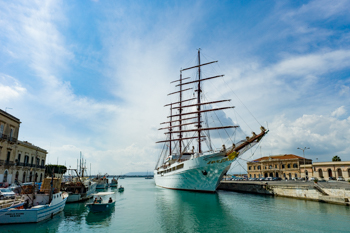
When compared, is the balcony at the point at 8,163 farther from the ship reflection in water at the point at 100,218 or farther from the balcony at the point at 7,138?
the ship reflection in water at the point at 100,218

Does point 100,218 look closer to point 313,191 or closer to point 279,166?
point 313,191

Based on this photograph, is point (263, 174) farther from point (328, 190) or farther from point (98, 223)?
point (98, 223)

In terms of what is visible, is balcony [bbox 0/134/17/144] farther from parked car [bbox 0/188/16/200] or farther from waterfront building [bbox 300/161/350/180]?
waterfront building [bbox 300/161/350/180]

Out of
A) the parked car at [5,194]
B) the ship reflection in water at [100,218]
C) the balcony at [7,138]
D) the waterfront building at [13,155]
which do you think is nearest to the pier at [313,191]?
the ship reflection in water at [100,218]

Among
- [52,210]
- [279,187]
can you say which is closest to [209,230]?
[52,210]

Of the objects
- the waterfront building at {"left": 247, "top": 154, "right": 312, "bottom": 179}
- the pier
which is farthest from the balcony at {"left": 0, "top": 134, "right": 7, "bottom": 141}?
the waterfront building at {"left": 247, "top": 154, "right": 312, "bottom": 179}

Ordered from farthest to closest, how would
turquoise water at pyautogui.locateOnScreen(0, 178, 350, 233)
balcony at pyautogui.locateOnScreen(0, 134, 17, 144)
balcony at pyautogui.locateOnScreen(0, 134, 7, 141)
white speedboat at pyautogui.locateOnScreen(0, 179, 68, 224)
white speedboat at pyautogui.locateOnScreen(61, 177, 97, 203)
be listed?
balcony at pyautogui.locateOnScreen(0, 134, 17, 144)
balcony at pyautogui.locateOnScreen(0, 134, 7, 141)
white speedboat at pyautogui.locateOnScreen(61, 177, 97, 203)
white speedboat at pyautogui.locateOnScreen(0, 179, 68, 224)
turquoise water at pyautogui.locateOnScreen(0, 178, 350, 233)

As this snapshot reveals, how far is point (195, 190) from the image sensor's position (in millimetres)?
47188

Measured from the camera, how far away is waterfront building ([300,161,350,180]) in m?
64.5

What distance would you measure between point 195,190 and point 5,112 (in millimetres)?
40515

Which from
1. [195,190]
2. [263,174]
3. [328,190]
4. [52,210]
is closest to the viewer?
[52,210]

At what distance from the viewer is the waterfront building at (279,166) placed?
257 ft

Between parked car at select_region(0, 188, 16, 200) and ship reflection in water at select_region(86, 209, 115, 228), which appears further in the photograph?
parked car at select_region(0, 188, 16, 200)

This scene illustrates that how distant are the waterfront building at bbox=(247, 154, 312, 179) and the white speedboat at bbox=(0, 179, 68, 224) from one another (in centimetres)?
6768
